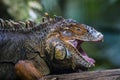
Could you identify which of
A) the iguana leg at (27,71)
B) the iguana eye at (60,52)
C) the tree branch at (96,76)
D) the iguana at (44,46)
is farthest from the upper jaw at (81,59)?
the iguana leg at (27,71)

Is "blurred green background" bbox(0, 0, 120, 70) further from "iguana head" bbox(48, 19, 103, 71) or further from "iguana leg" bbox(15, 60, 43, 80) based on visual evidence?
"iguana leg" bbox(15, 60, 43, 80)

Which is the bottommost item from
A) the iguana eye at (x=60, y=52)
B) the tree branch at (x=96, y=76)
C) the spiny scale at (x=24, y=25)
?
the tree branch at (x=96, y=76)

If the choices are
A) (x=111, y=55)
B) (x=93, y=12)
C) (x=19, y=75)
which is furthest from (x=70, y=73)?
(x=93, y=12)

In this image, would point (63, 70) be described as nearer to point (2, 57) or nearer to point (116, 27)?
point (2, 57)

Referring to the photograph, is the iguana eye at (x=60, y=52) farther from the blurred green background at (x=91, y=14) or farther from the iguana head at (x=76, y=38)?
the blurred green background at (x=91, y=14)

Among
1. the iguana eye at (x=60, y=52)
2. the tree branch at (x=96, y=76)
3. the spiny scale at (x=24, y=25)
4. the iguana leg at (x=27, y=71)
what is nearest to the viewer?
the tree branch at (x=96, y=76)

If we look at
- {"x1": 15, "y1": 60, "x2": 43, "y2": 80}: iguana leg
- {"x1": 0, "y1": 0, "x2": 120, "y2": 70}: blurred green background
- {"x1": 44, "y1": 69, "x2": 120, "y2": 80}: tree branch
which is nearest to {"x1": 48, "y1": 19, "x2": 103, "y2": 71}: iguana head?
{"x1": 44, "y1": 69, "x2": 120, "y2": 80}: tree branch

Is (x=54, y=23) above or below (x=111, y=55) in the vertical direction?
above
